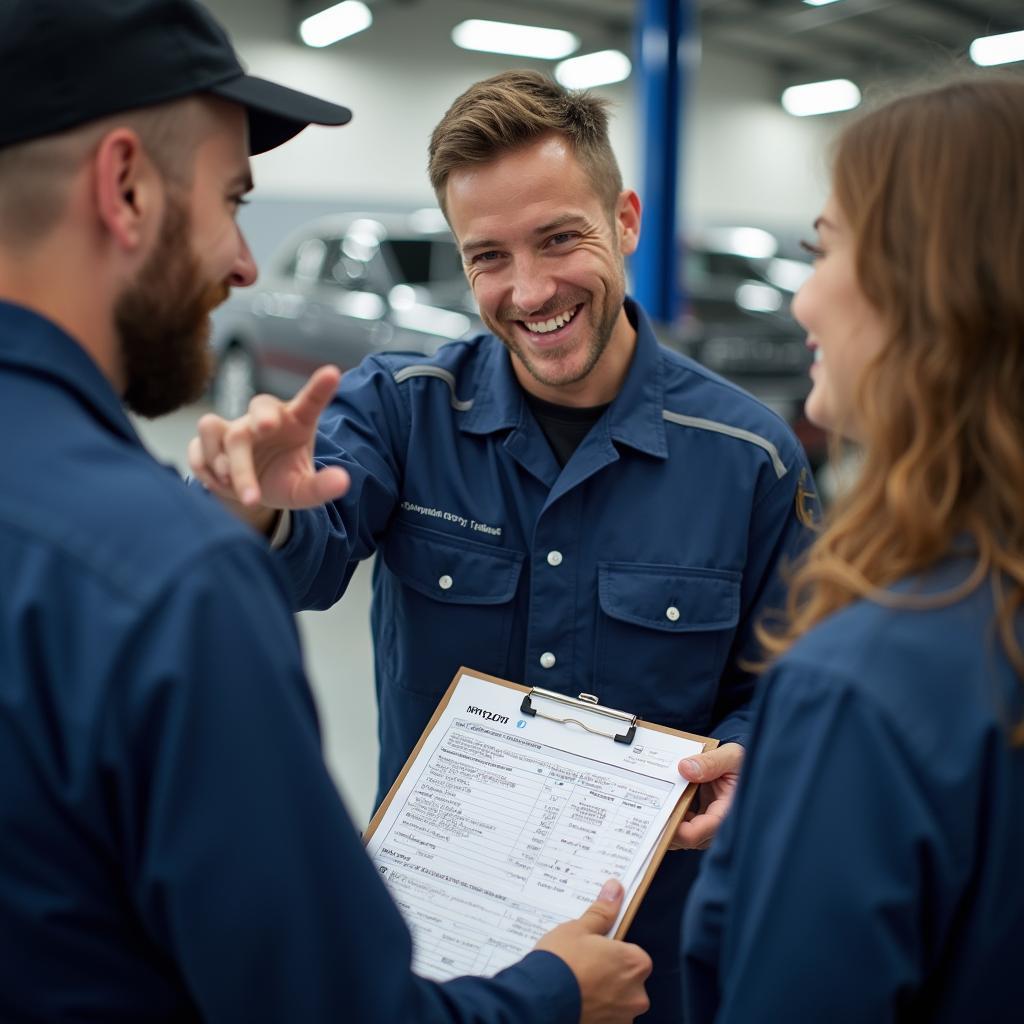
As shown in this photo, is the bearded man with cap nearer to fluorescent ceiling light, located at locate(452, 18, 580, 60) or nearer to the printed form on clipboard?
the printed form on clipboard

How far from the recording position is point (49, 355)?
0.81m

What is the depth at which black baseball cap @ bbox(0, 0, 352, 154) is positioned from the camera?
821 millimetres

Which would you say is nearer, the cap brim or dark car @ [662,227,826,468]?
the cap brim

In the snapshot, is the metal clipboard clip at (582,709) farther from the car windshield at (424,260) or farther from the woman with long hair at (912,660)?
the car windshield at (424,260)

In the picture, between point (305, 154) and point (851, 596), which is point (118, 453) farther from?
point (305, 154)

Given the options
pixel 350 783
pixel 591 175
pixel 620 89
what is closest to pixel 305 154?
pixel 620 89

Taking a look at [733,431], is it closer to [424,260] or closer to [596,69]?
[424,260]

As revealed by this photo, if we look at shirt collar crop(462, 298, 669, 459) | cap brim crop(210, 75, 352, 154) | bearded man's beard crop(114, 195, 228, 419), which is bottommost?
shirt collar crop(462, 298, 669, 459)

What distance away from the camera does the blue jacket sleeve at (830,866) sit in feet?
2.47

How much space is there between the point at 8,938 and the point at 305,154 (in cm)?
1115

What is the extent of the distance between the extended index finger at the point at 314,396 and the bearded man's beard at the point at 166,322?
0.14 m

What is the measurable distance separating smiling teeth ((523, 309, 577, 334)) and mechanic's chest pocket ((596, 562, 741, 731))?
36 cm

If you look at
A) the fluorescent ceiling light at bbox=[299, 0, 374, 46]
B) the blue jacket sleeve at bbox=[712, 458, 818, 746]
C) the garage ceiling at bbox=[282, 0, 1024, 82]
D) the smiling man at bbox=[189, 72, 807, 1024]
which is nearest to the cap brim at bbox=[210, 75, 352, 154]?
the smiling man at bbox=[189, 72, 807, 1024]

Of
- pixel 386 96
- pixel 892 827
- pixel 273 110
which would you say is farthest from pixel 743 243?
pixel 892 827
